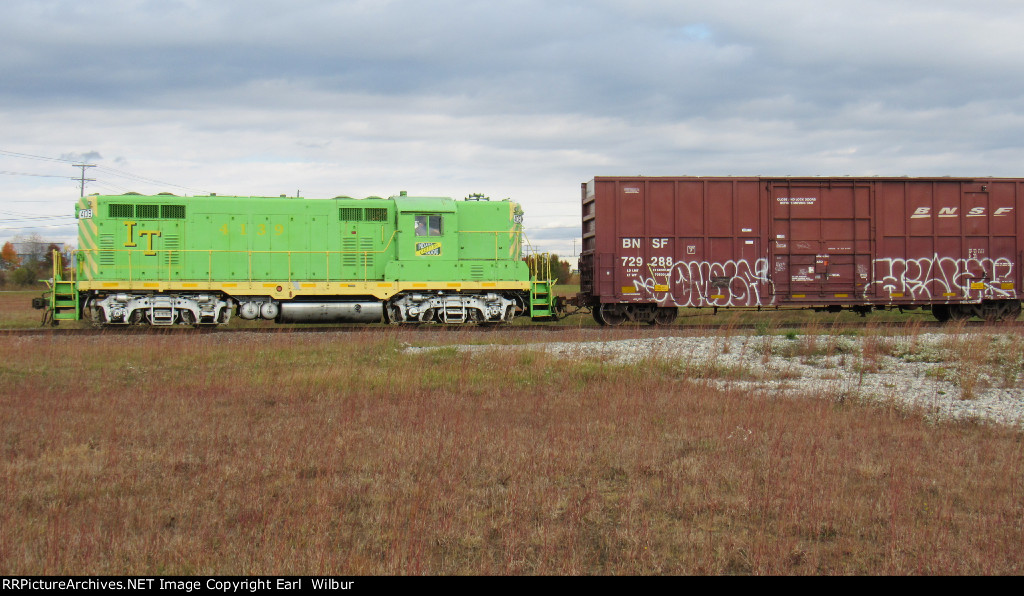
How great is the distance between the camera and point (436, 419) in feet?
25.6

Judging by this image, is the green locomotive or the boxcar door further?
the boxcar door

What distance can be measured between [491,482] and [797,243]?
Result: 15.3 m

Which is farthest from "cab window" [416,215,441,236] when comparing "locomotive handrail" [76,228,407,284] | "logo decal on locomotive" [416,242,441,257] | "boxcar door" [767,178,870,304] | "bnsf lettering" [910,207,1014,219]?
"bnsf lettering" [910,207,1014,219]

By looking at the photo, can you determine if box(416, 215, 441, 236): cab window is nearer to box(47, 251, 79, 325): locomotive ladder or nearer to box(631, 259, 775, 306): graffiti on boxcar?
box(631, 259, 775, 306): graffiti on boxcar

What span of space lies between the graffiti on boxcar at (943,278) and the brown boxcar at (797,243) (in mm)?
26

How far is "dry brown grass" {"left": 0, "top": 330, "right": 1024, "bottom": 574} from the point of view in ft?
14.5

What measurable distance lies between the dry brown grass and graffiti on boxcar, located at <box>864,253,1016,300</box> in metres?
12.0

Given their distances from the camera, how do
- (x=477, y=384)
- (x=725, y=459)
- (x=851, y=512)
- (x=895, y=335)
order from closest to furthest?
(x=851, y=512) → (x=725, y=459) → (x=477, y=384) → (x=895, y=335)

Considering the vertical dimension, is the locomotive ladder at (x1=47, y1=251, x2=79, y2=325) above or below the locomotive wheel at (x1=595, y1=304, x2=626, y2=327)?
above

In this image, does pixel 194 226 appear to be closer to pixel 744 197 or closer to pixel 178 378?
pixel 178 378

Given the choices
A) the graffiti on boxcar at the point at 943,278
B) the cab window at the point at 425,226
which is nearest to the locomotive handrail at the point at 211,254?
the cab window at the point at 425,226

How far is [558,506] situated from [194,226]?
51.2 feet

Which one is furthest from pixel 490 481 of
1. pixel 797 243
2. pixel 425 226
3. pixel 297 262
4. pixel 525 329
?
pixel 797 243
